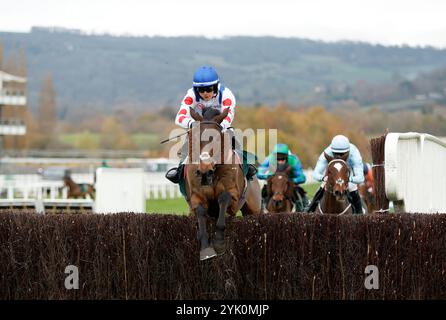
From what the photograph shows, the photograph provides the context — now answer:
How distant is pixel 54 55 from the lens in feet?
612

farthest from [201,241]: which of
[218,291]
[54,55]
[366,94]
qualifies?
[54,55]

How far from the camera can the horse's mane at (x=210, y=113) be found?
888cm

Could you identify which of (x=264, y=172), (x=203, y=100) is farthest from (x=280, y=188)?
(x=203, y=100)

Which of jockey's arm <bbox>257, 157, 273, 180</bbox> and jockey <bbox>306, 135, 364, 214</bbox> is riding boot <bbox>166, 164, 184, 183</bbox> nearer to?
jockey <bbox>306, 135, 364, 214</bbox>

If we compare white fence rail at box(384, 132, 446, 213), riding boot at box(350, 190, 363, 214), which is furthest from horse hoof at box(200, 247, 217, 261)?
riding boot at box(350, 190, 363, 214)

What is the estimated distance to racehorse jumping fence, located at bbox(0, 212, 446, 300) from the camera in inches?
338

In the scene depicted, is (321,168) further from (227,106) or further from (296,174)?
(227,106)

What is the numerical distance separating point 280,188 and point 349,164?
73.3 inches

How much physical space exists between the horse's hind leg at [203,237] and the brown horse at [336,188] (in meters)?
3.13

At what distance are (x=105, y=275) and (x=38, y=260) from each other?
0.63 metres

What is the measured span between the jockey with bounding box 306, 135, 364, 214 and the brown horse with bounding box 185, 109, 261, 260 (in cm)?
314

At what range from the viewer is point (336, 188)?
11.4 metres

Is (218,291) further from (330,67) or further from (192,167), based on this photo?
(330,67)

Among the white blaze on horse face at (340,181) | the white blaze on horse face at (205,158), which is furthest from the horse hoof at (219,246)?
the white blaze on horse face at (340,181)
